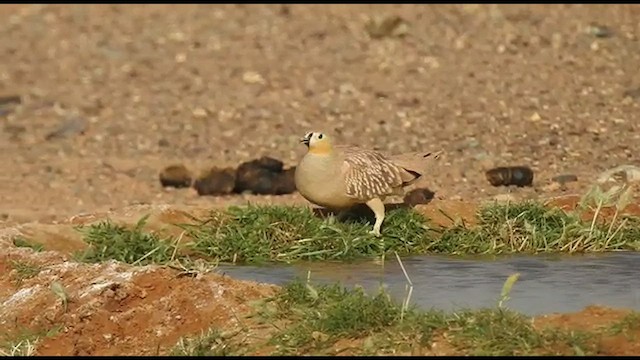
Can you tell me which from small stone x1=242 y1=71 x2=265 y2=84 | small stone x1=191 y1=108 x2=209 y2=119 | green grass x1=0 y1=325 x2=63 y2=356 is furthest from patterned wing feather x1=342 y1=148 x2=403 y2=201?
small stone x1=242 y1=71 x2=265 y2=84

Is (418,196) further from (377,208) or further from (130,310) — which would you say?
Result: (130,310)

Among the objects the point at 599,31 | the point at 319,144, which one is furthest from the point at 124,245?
the point at 599,31

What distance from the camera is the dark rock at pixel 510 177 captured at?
1244 cm

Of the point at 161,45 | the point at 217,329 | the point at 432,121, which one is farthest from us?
the point at 161,45

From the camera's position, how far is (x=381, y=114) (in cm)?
1518

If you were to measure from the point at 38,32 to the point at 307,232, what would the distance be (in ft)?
36.0

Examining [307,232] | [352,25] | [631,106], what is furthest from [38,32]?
[307,232]

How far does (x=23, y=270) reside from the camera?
8438mm

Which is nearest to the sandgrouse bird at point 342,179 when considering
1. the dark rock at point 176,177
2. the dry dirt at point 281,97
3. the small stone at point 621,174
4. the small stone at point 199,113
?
the dry dirt at point 281,97

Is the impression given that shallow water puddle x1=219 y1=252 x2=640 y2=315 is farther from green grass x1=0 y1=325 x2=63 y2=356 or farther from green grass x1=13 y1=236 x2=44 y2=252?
green grass x1=0 y1=325 x2=63 y2=356

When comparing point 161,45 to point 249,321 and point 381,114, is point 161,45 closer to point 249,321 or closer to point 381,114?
point 381,114

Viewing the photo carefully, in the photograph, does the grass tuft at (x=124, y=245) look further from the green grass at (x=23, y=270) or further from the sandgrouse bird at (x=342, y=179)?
the sandgrouse bird at (x=342, y=179)

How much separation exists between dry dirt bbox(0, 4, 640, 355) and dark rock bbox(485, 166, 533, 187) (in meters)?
0.09

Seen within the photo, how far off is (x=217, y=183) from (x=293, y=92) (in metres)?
3.61
